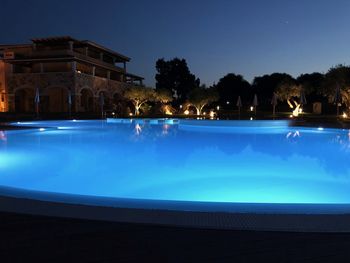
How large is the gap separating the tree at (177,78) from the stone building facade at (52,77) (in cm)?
1258

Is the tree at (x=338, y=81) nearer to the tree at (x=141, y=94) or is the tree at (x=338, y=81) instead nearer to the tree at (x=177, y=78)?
the tree at (x=141, y=94)

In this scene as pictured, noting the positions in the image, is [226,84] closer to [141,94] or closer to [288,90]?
[288,90]

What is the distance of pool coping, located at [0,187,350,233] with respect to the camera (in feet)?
10.2

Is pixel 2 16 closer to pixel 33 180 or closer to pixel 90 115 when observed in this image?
pixel 90 115

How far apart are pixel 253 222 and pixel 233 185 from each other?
155 inches

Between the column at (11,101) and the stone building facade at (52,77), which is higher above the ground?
the stone building facade at (52,77)

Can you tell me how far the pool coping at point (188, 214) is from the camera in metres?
3.10

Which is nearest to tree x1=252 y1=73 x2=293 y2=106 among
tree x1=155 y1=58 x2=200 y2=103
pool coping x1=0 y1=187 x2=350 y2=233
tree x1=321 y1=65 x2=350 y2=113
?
tree x1=155 y1=58 x2=200 y2=103

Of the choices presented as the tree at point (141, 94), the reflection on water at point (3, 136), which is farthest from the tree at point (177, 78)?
the reflection on water at point (3, 136)

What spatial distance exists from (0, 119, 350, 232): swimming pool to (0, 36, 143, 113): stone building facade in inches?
1029

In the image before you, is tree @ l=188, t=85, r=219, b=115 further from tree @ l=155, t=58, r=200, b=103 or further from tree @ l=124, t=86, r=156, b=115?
tree @ l=155, t=58, r=200, b=103

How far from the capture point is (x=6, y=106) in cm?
3919

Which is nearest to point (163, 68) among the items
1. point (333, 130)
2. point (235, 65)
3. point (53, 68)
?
point (235, 65)

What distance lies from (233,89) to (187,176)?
4638 centimetres
